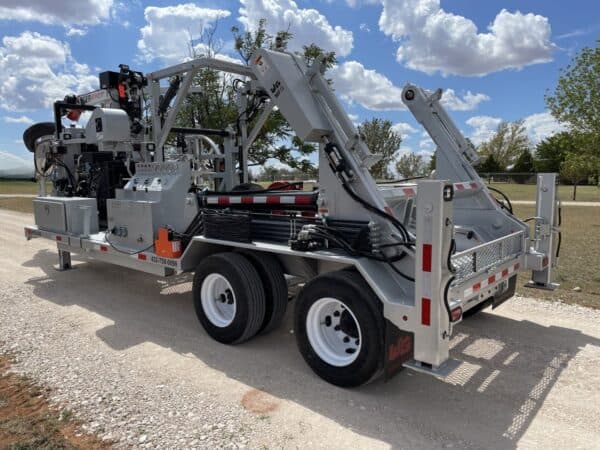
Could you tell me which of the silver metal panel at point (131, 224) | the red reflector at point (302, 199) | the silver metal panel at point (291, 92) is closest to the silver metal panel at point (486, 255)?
the red reflector at point (302, 199)

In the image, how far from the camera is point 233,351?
4453 mm

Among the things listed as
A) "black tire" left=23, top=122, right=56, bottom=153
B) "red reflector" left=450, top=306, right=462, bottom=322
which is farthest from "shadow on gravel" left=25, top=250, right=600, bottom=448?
"black tire" left=23, top=122, right=56, bottom=153

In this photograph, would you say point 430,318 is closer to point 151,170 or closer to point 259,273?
point 259,273

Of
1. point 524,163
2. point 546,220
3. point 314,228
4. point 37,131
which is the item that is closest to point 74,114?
point 37,131

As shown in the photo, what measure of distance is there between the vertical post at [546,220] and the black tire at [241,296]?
9.51ft

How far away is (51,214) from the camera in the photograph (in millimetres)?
7211

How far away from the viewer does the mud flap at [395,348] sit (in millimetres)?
3406

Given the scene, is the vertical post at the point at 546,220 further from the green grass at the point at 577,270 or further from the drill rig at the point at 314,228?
the green grass at the point at 577,270

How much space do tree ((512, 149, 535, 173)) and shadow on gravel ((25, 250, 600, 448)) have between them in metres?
61.7

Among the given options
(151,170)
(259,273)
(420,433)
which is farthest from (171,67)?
(420,433)

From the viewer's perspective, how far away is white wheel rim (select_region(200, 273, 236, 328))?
4734 millimetres

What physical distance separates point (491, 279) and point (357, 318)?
1.33 m

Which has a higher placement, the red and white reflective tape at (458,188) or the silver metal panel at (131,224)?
the red and white reflective tape at (458,188)

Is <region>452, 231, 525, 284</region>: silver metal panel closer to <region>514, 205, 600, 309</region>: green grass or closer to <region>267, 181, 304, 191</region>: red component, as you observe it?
<region>514, 205, 600, 309</region>: green grass
